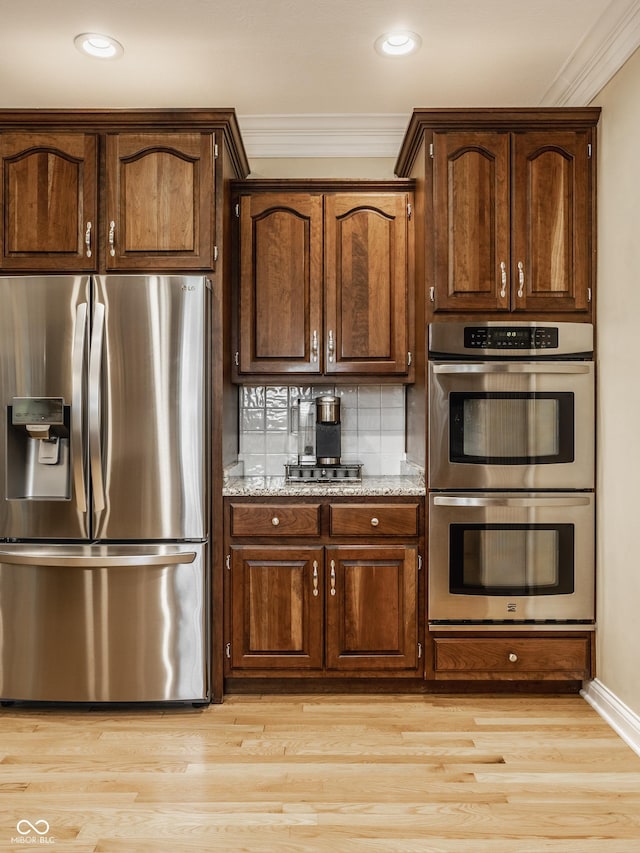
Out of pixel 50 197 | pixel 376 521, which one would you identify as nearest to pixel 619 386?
pixel 376 521

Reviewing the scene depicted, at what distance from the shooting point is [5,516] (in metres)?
2.63

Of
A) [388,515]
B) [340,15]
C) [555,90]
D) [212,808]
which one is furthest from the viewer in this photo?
[555,90]

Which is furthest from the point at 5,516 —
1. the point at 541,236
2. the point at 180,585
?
the point at 541,236

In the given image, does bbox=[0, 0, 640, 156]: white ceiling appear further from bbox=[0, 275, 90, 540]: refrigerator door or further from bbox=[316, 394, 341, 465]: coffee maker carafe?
bbox=[316, 394, 341, 465]: coffee maker carafe

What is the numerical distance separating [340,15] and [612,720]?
298cm

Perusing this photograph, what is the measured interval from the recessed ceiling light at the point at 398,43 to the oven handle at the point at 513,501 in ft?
6.27

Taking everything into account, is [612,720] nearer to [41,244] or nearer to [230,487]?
[230,487]

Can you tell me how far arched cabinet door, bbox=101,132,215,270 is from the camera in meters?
2.71

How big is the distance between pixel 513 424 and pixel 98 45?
7.83 ft

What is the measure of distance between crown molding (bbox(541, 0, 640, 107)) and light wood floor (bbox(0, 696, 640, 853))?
266cm

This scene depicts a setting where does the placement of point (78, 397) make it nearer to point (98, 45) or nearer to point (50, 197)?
point (50, 197)

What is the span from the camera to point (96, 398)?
8.41ft

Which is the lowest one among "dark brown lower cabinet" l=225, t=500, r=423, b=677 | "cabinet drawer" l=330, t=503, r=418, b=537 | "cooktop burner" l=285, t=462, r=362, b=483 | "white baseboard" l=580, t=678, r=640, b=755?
"white baseboard" l=580, t=678, r=640, b=755

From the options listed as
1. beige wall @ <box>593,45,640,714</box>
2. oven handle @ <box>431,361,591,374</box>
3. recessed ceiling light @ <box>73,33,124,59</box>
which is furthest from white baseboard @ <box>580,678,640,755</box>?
recessed ceiling light @ <box>73,33,124,59</box>
